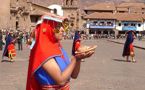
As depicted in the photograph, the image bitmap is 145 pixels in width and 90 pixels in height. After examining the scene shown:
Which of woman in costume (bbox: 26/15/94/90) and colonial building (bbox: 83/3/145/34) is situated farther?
colonial building (bbox: 83/3/145/34)

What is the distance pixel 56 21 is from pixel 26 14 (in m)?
77.6

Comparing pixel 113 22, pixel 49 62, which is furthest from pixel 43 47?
pixel 113 22

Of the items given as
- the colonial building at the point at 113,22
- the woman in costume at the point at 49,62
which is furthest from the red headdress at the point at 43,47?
the colonial building at the point at 113,22

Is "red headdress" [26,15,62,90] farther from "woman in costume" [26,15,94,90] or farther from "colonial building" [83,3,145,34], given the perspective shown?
"colonial building" [83,3,145,34]

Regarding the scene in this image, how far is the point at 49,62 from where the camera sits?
4.32m

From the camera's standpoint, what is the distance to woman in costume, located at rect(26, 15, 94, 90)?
170 inches

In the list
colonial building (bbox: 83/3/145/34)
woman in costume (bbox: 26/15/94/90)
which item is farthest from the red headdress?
colonial building (bbox: 83/3/145/34)

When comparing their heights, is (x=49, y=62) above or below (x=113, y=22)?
above

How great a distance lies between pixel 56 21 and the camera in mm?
4598

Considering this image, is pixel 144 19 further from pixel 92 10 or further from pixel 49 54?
pixel 49 54

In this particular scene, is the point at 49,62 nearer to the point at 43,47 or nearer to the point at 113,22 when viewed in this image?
the point at 43,47

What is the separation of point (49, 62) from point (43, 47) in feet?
0.51

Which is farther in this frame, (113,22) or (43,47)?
(113,22)

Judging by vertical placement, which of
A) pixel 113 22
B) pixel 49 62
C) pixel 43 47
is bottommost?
pixel 113 22
